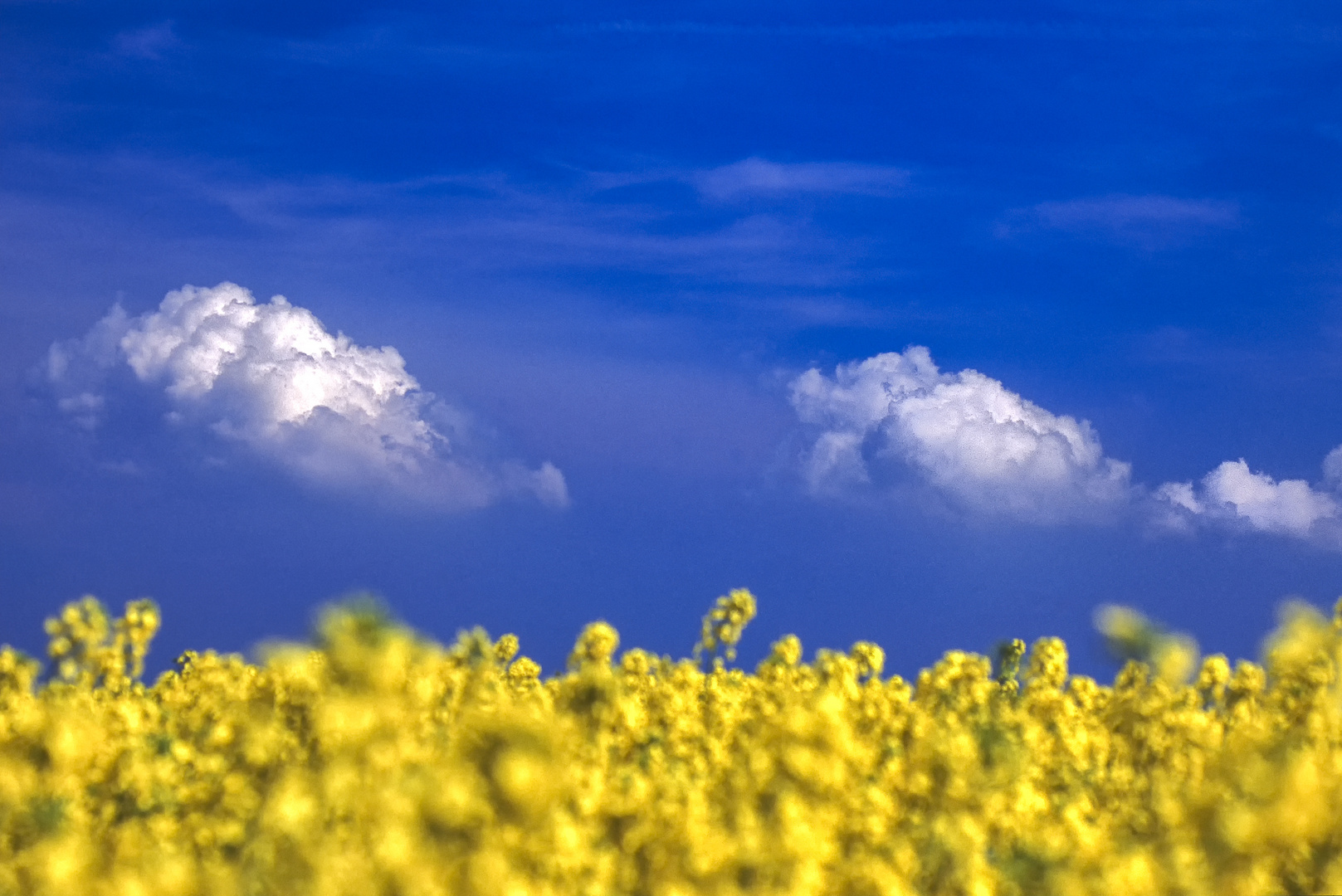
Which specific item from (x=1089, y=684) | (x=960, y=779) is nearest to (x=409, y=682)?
(x=960, y=779)

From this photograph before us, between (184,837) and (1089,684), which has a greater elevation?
(1089,684)

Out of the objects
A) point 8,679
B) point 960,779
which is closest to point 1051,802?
point 960,779

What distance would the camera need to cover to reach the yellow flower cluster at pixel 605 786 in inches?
451

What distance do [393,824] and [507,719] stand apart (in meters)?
1.24

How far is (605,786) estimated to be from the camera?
45.8 ft

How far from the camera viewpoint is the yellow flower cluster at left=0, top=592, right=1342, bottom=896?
1146 cm

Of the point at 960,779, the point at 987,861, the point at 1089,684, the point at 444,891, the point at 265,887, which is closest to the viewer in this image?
the point at 444,891

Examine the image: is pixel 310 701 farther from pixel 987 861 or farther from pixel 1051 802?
pixel 1051 802

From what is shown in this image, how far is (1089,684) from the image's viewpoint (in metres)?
23.7

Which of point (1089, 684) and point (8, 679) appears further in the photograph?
point (1089, 684)

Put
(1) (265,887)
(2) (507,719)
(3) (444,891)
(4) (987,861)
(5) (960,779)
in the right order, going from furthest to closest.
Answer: (5) (960,779)
(4) (987,861)
(1) (265,887)
(2) (507,719)
(3) (444,891)

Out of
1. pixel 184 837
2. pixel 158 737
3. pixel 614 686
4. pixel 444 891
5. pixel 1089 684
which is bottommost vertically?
pixel 444 891

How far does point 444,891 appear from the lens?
10633mm

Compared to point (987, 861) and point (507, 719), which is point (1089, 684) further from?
point (507, 719)
